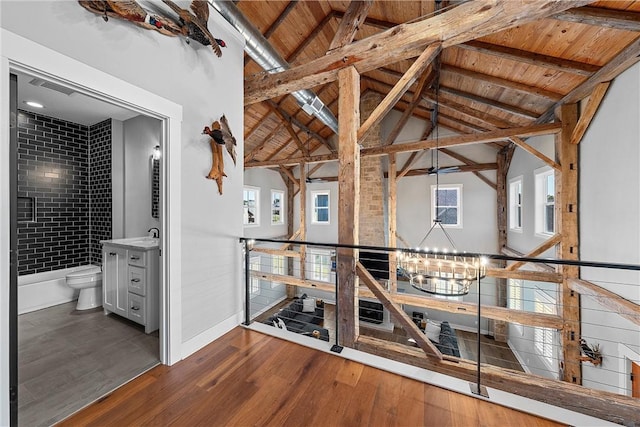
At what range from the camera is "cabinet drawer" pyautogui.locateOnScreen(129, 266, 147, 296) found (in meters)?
2.45

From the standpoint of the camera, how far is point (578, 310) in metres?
3.46

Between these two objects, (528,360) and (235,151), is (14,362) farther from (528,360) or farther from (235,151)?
(528,360)

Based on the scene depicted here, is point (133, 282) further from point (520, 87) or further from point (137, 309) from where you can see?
point (520, 87)

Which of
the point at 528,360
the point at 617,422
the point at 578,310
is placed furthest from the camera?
the point at 528,360

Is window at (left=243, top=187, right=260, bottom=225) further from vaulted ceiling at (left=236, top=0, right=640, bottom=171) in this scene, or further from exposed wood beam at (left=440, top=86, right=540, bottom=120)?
exposed wood beam at (left=440, top=86, right=540, bottom=120)

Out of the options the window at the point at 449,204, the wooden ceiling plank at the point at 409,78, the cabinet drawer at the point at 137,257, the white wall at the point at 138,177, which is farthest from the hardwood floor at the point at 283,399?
the window at the point at 449,204

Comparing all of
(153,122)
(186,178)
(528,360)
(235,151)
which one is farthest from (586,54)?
(528,360)

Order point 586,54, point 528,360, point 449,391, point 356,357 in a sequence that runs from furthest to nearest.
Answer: point 528,360, point 586,54, point 356,357, point 449,391

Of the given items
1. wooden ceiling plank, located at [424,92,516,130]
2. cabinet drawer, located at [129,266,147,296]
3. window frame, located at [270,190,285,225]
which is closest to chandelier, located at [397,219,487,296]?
cabinet drawer, located at [129,266,147,296]

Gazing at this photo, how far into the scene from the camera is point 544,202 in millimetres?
4637

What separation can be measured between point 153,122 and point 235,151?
1.69 m

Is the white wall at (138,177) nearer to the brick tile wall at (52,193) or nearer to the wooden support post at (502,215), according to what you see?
the brick tile wall at (52,193)

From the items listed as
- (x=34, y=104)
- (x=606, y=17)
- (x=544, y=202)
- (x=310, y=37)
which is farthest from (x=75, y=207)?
(x=544, y=202)

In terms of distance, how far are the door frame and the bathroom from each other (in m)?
0.43
